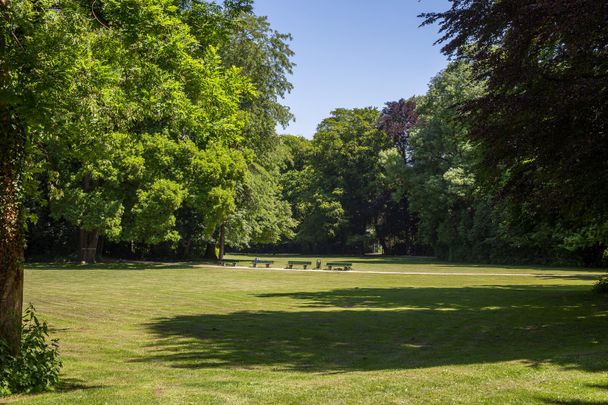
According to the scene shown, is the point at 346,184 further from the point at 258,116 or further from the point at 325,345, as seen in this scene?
the point at 325,345

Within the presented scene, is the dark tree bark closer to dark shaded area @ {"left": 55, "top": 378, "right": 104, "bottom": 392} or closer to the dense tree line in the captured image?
the dense tree line

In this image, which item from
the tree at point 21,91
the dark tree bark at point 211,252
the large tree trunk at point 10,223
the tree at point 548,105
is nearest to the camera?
the tree at point 21,91

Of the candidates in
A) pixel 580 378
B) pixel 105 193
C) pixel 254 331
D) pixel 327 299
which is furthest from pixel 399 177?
pixel 580 378

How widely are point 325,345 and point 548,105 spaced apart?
6965 millimetres

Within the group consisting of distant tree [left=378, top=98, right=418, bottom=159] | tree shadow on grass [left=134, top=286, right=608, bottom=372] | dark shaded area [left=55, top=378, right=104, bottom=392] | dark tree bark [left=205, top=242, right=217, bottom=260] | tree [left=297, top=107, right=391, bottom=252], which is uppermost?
distant tree [left=378, top=98, right=418, bottom=159]

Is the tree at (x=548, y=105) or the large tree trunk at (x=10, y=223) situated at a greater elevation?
the tree at (x=548, y=105)

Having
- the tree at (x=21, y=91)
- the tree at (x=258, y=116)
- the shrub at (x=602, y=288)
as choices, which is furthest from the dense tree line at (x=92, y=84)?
the tree at (x=258, y=116)

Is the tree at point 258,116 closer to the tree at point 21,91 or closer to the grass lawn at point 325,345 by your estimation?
the grass lawn at point 325,345

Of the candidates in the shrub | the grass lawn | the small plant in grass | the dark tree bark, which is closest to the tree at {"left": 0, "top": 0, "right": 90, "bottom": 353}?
the small plant in grass

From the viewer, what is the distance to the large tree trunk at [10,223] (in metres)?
8.77

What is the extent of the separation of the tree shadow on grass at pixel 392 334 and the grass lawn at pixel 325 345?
0.04 meters

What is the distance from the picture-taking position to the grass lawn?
7.53 meters

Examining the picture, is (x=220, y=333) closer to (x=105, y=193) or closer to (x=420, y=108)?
(x=105, y=193)

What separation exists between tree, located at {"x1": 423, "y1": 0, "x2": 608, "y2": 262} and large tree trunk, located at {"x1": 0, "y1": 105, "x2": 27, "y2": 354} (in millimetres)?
10090
